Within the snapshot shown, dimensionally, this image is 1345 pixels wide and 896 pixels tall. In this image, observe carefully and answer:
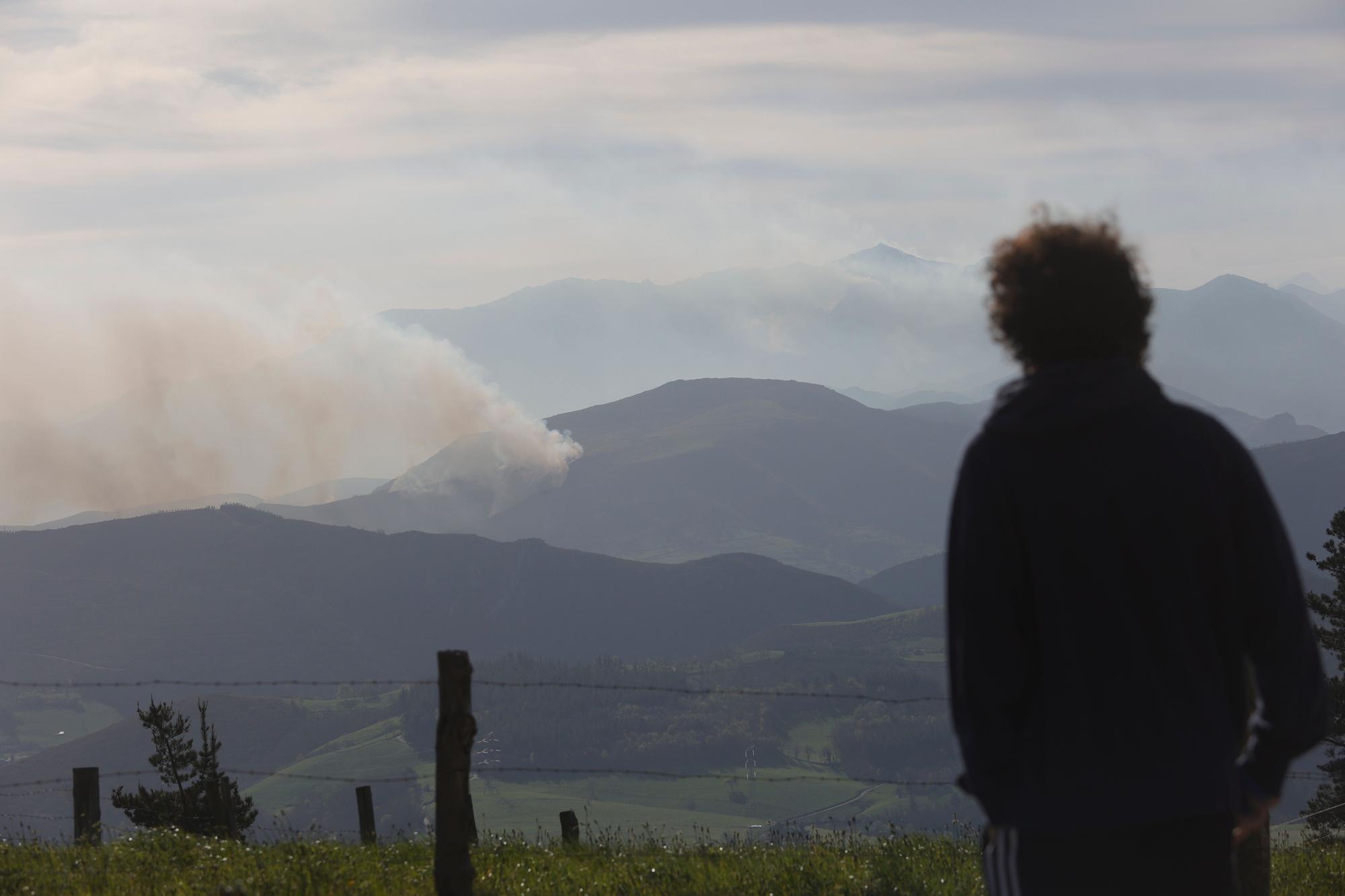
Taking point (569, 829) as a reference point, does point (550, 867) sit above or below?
above

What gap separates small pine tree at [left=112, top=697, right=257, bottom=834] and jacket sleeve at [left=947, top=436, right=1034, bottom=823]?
37.2ft

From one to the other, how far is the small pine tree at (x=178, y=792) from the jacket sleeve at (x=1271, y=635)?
11724 millimetres

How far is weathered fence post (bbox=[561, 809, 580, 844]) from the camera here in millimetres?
11762

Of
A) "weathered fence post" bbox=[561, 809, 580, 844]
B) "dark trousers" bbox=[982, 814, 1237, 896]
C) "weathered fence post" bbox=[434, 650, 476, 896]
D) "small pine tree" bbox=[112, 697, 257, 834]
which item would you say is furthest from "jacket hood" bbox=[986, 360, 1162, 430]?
"small pine tree" bbox=[112, 697, 257, 834]

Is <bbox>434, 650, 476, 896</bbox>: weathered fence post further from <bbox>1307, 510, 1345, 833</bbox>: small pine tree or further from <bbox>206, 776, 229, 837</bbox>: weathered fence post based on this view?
<bbox>1307, 510, 1345, 833</bbox>: small pine tree

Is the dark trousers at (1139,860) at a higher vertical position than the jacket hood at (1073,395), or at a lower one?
lower

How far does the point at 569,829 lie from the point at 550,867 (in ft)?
9.16

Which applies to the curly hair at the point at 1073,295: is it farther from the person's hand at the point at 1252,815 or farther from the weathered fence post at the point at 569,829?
the weathered fence post at the point at 569,829

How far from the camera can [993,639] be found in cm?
322

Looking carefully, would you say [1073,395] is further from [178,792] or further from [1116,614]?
[178,792]

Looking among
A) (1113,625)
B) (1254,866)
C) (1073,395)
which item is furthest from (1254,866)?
(1073,395)

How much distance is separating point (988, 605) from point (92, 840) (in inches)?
454

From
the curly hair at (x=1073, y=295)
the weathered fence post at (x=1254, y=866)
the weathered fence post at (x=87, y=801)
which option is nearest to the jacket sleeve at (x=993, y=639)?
the curly hair at (x=1073, y=295)

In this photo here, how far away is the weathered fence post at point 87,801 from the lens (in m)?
13.3
